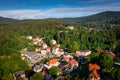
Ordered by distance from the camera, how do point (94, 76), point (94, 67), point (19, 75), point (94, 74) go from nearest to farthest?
point (94, 76)
point (94, 74)
point (94, 67)
point (19, 75)

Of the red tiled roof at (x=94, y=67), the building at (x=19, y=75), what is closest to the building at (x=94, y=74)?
the red tiled roof at (x=94, y=67)

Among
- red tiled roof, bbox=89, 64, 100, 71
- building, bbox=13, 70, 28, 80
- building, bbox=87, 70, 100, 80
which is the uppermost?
red tiled roof, bbox=89, 64, 100, 71

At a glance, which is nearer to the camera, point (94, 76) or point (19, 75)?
point (94, 76)

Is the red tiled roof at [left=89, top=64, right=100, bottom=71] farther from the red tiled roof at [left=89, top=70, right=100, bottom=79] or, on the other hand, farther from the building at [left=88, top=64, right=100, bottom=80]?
the red tiled roof at [left=89, top=70, right=100, bottom=79]

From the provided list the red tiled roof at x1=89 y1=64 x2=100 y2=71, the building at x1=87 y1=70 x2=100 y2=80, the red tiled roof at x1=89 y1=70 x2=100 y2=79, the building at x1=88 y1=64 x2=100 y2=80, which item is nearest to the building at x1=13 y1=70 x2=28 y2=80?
the red tiled roof at x1=89 y1=64 x2=100 y2=71

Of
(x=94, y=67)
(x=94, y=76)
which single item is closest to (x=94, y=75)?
(x=94, y=76)

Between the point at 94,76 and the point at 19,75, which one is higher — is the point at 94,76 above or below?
above

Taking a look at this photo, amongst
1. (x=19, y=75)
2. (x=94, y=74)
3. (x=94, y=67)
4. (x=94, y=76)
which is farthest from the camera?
(x=19, y=75)

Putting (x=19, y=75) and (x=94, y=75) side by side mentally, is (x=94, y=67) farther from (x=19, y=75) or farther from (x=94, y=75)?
(x=19, y=75)

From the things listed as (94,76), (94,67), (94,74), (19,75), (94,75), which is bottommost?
(19,75)

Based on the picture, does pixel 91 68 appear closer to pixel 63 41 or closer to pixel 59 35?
pixel 63 41

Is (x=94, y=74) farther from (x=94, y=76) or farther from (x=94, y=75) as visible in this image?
(x=94, y=76)

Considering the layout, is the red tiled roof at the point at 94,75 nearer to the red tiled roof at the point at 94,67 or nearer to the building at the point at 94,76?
the building at the point at 94,76
